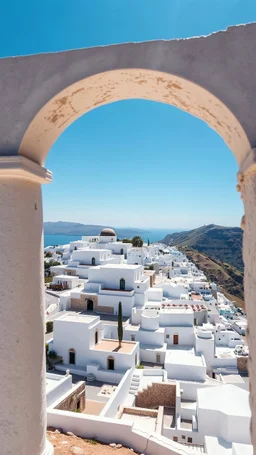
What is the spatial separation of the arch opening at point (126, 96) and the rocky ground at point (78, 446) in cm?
290

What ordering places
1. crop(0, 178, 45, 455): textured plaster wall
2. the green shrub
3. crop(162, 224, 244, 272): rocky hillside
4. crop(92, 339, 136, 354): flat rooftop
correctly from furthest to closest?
crop(162, 224, 244, 272): rocky hillside → the green shrub → crop(92, 339, 136, 354): flat rooftop → crop(0, 178, 45, 455): textured plaster wall

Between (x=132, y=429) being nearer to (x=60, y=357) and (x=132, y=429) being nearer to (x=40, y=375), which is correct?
(x=40, y=375)

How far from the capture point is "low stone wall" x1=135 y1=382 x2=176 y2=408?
12133 mm

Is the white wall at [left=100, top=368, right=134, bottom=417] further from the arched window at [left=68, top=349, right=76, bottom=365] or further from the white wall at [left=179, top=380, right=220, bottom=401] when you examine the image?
the arched window at [left=68, top=349, right=76, bottom=365]

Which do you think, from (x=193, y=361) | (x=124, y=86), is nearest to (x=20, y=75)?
(x=124, y=86)

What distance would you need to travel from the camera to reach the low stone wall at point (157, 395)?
1213 cm

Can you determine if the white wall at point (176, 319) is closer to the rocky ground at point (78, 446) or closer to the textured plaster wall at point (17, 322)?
the rocky ground at point (78, 446)

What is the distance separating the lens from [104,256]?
28.2 meters

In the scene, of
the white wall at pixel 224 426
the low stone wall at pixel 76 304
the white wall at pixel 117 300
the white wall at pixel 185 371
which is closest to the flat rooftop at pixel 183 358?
the white wall at pixel 185 371

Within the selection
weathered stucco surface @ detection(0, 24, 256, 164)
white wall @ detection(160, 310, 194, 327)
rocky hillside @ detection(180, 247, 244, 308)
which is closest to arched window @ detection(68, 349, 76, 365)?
white wall @ detection(160, 310, 194, 327)

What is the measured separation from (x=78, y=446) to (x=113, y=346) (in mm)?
12220

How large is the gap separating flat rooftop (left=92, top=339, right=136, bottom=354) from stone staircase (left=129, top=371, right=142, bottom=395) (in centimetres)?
103

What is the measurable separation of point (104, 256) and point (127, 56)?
26.4 metres

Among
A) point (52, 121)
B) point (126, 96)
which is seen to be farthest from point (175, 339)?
point (52, 121)
